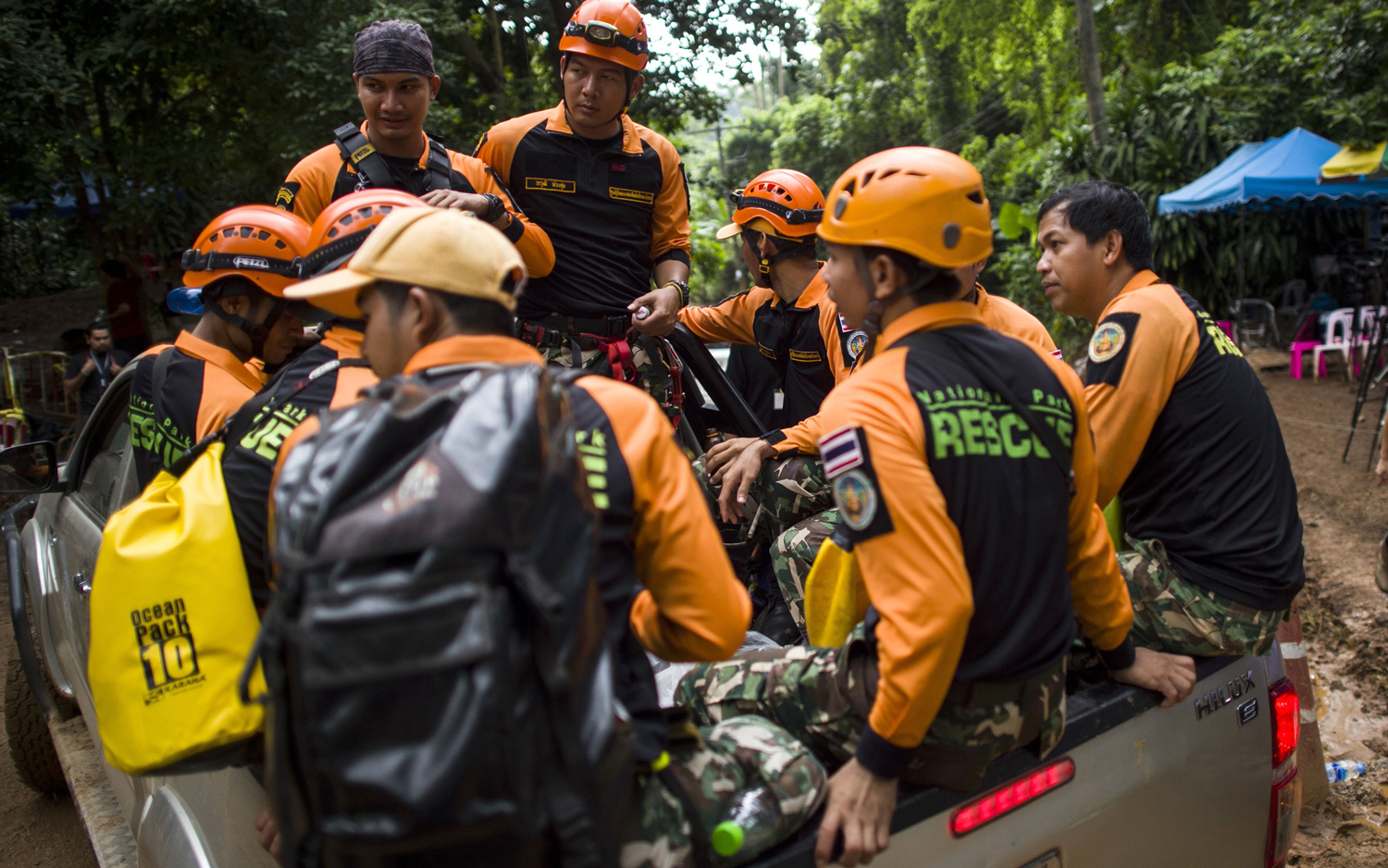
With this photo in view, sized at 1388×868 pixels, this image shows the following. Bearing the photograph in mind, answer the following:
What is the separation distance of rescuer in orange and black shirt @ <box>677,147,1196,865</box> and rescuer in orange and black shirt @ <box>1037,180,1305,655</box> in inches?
19.4

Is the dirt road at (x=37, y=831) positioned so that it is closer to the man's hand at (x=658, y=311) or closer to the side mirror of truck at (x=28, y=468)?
the side mirror of truck at (x=28, y=468)

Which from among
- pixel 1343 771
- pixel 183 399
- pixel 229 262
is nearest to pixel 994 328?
pixel 229 262

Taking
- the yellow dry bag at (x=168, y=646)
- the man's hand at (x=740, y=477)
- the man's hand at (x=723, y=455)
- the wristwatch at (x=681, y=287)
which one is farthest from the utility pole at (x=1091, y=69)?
the yellow dry bag at (x=168, y=646)

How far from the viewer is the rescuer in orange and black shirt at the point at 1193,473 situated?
2686mm

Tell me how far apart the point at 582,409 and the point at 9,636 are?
670cm

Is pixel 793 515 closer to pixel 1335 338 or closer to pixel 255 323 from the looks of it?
pixel 255 323

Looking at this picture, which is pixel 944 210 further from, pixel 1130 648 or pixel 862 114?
pixel 862 114

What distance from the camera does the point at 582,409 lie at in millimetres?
1740

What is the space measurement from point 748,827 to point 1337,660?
5.44m

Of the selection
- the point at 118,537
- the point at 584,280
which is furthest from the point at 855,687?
the point at 584,280

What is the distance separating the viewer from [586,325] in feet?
13.6

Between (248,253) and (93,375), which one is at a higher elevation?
(248,253)

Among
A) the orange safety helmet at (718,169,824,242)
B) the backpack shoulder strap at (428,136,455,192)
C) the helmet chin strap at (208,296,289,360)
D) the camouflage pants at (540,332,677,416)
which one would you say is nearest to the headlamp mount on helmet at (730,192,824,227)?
the orange safety helmet at (718,169,824,242)

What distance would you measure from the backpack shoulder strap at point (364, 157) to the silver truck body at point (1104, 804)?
2109 mm
